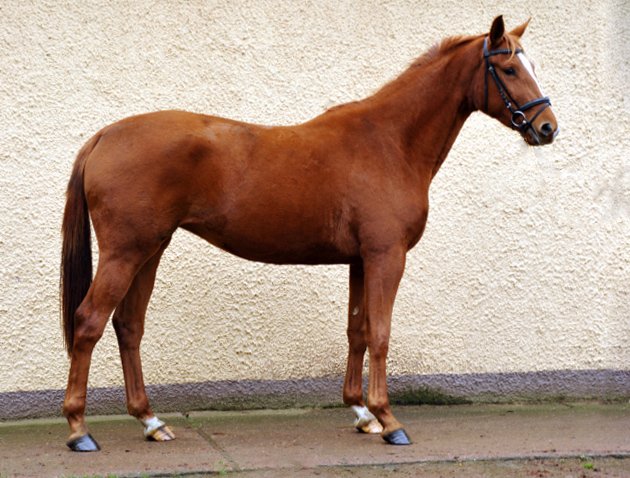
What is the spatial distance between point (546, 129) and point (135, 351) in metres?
2.66

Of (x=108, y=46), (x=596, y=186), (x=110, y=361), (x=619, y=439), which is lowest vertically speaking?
(x=619, y=439)

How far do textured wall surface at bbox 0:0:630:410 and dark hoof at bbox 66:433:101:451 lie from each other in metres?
0.95

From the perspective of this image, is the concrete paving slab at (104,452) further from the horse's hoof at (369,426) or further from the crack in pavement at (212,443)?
the horse's hoof at (369,426)

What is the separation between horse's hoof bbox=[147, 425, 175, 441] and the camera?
3816 mm

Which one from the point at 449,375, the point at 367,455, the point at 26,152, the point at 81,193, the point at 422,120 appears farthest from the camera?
the point at 449,375

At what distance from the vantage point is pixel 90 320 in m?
3.49

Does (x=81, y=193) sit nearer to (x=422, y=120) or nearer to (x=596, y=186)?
(x=422, y=120)

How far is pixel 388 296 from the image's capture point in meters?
3.71

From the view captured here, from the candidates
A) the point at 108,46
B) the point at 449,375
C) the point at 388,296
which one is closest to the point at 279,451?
the point at 388,296

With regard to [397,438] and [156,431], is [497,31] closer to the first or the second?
[397,438]

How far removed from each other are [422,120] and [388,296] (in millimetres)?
1066

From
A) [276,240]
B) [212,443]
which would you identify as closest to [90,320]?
[212,443]

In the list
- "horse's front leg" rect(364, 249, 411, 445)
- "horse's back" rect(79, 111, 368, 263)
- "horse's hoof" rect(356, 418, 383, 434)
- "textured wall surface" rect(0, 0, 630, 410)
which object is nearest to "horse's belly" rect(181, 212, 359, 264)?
"horse's back" rect(79, 111, 368, 263)

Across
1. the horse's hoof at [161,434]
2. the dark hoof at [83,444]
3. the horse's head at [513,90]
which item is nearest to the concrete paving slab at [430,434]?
the horse's hoof at [161,434]
